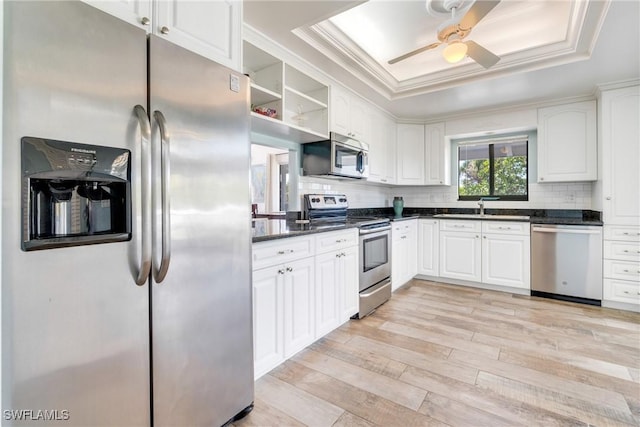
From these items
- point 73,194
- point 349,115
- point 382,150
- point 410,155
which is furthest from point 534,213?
point 73,194

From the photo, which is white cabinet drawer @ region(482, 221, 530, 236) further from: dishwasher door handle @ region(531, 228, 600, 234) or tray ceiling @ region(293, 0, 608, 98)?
tray ceiling @ region(293, 0, 608, 98)

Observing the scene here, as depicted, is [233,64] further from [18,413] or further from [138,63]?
[18,413]

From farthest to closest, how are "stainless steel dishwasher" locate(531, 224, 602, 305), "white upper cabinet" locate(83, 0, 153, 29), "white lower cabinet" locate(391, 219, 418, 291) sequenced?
"white lower cabinet" locate(391, 219, 418, 291)
"stainless steel dishwasher" locate(531, 224, 602, 305)
"white upper cabinet" locate(83, 0, 153, 29)

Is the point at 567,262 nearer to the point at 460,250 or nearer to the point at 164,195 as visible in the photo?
the point at 460,250

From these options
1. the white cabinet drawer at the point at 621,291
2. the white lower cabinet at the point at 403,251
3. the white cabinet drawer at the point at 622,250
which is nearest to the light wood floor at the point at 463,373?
the white cabinet drawer at the point at 621,291

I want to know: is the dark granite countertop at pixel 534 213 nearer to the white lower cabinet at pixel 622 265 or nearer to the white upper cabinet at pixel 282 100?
the white lower cabinet at pixel 622 265

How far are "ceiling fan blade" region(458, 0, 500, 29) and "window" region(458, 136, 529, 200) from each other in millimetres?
2940

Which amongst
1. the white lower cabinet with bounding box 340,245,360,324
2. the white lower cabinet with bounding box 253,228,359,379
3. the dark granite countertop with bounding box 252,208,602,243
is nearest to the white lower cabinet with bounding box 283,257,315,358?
the white lower cabinet with bounding box 253,228,359,379

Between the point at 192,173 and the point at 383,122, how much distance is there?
10.9ft

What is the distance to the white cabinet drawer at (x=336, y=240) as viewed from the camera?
2.33m

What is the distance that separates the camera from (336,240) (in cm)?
250

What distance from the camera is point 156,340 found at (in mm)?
1172

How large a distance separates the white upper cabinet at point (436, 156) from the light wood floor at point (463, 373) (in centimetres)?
211

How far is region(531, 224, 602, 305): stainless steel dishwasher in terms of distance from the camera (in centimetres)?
324
